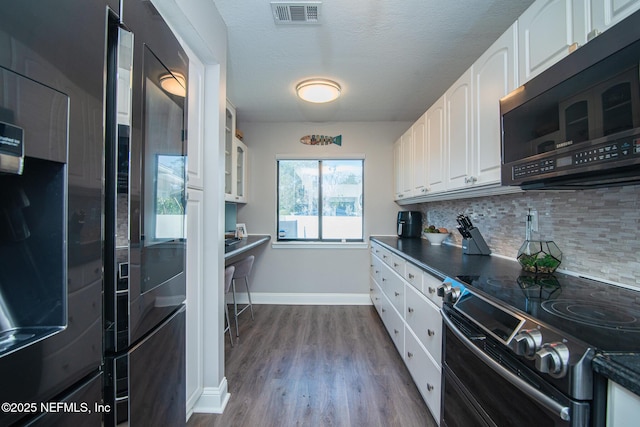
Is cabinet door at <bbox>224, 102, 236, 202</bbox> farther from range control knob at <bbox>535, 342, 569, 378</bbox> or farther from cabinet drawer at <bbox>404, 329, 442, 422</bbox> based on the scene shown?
range control knob at <bbox>535, 342, 569, 378</bbox>

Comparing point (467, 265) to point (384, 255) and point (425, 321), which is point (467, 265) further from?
point (384, 255)

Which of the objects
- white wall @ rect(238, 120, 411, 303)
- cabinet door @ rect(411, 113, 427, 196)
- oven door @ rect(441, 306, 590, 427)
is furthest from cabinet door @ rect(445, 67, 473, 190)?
white wall @ rect(238, 120, 411, 303)

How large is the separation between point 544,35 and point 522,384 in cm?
139

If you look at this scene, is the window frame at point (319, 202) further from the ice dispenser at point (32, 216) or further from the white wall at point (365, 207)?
the ice dispenser at point (32, 216)

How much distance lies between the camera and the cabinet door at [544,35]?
1054 millimetres

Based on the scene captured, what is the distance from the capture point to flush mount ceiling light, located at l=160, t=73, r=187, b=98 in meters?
0.80

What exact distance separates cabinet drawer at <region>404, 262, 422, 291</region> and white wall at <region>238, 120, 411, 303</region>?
1.69 m

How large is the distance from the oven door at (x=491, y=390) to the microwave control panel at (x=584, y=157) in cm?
67

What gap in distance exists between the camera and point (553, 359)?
2.26ft

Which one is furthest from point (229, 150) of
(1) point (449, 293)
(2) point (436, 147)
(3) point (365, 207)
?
(1) point (449, 293)

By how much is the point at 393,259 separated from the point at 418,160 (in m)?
1.04

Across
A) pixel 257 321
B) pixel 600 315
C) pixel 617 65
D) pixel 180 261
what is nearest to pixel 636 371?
pixel 600 315

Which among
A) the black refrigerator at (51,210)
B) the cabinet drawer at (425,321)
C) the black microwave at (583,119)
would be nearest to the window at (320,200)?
the cabinet drawer at (425,321)

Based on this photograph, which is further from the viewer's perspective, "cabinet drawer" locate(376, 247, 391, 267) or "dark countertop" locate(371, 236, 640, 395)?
"cabinet drawer" locate(376, 247, 391, 267)
